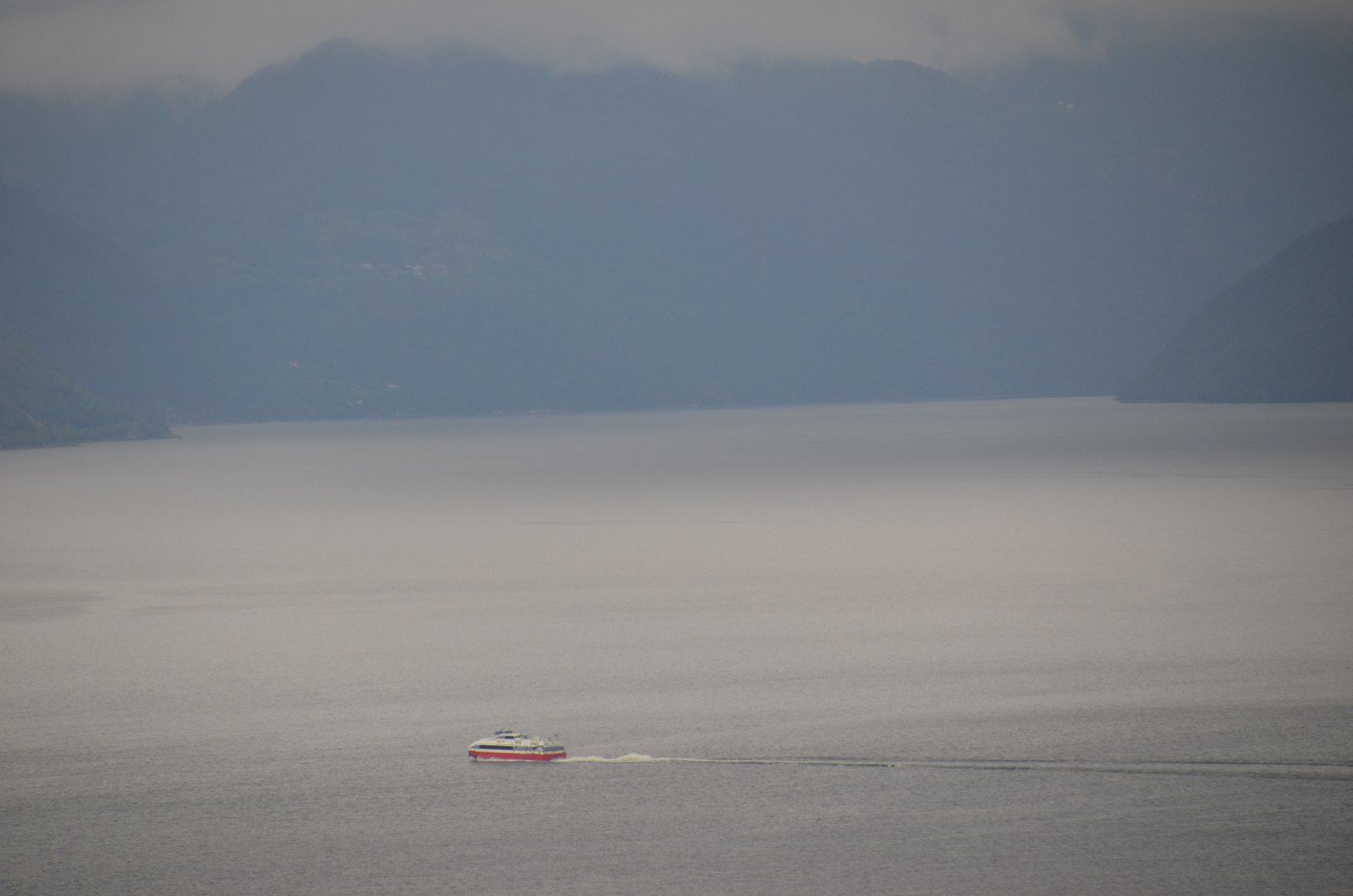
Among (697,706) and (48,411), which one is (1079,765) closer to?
(697,706)

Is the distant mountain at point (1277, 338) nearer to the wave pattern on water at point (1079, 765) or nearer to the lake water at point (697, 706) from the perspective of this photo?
the lake water at point (697, 706)

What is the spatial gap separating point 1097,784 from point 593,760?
14.5ft

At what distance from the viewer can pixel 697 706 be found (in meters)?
14.8

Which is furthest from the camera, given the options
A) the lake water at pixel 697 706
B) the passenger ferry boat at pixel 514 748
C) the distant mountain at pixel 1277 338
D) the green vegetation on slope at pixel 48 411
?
the distant mountain at pixel 1277 338

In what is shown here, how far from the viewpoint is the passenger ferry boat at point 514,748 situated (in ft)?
41.4

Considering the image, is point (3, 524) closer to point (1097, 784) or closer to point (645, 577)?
point (645, 577)

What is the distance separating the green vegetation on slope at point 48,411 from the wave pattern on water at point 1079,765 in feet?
457

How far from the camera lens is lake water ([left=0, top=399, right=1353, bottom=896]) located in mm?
10422

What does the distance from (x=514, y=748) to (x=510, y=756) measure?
10cm

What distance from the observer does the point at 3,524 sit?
41.2 metres

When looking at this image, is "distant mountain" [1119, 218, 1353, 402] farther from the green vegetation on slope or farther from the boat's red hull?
the boat's red hull

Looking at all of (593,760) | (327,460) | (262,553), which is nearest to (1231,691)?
(593,760)

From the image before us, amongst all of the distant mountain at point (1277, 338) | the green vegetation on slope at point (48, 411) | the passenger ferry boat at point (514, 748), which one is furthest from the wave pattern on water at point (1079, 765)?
the distant mountain at point (1277, 338)

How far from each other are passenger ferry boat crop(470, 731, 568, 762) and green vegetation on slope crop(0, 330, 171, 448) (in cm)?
13794
